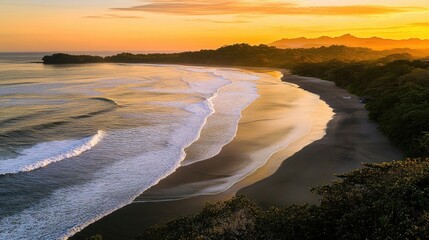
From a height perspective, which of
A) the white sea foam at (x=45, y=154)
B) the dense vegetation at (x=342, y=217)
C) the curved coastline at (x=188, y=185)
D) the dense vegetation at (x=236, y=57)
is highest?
the dense vegetation at (x=236, y=57)

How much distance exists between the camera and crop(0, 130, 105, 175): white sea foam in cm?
1511

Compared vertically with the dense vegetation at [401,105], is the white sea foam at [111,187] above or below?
below

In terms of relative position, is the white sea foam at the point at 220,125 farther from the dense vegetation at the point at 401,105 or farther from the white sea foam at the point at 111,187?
the dense vegetation at the point at 401,105

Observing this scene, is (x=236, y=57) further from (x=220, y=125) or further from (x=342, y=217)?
(x=342, y=217)

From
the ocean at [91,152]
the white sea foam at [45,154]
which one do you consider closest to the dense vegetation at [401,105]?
the ocean at [91,152]

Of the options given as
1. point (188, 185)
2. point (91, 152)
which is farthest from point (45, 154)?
point (188, 185)

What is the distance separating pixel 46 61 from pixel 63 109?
4176 inches

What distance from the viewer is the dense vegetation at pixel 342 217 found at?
274 inches

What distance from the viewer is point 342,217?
7551mm

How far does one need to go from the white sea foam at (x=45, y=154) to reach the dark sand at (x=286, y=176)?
5.30m

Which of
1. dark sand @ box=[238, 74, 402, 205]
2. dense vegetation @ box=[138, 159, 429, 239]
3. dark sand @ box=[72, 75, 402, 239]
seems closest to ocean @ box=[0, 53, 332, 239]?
dark sand @ box=[72, 75, 402, 239]

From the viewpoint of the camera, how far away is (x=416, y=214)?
7.11 m

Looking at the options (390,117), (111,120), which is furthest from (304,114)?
(111,120)

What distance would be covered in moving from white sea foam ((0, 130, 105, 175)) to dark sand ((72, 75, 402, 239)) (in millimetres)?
5305
